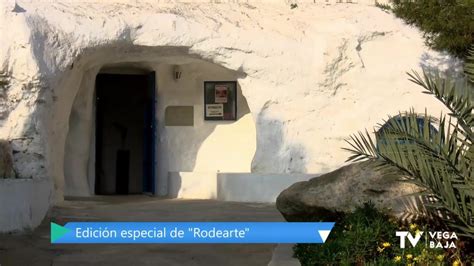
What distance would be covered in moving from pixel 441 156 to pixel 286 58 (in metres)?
6.41

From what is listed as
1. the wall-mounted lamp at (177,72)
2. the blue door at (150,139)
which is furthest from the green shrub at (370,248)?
the blue door at (150,139)

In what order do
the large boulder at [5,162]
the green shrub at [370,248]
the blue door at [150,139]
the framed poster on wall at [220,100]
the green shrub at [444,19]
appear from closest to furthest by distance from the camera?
the green shrub at [370,248], the large boulder at [5,162], the green shrub at [444,19], the framed poster on wall at [220,100], the blue door at [150,139]

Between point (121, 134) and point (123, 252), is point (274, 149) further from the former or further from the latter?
point (121, 134)

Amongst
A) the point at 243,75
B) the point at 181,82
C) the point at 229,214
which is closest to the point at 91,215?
the point at 229,214

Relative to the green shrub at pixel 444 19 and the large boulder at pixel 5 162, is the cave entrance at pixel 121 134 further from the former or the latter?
the green shrub at pixel 444 19

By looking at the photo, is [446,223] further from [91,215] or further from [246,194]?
[246,194]

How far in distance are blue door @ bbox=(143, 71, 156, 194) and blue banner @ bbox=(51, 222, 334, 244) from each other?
753 centimetres

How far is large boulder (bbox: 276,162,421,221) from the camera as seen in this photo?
5.20 m

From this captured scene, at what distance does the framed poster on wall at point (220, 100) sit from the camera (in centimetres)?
1237

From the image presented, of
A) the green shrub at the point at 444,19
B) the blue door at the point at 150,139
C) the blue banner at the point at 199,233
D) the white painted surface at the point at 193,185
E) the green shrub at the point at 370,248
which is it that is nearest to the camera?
the green shrub at the point at 370,248

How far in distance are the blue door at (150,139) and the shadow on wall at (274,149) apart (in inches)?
106

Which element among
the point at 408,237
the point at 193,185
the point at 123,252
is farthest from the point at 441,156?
the point at 193,185

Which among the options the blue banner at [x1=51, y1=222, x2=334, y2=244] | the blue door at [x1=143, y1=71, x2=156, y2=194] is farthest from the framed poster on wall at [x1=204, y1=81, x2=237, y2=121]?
the blue banner at [x1=51, y1=222, x2=334, y2=244]

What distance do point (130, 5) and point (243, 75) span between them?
7.39 feet
